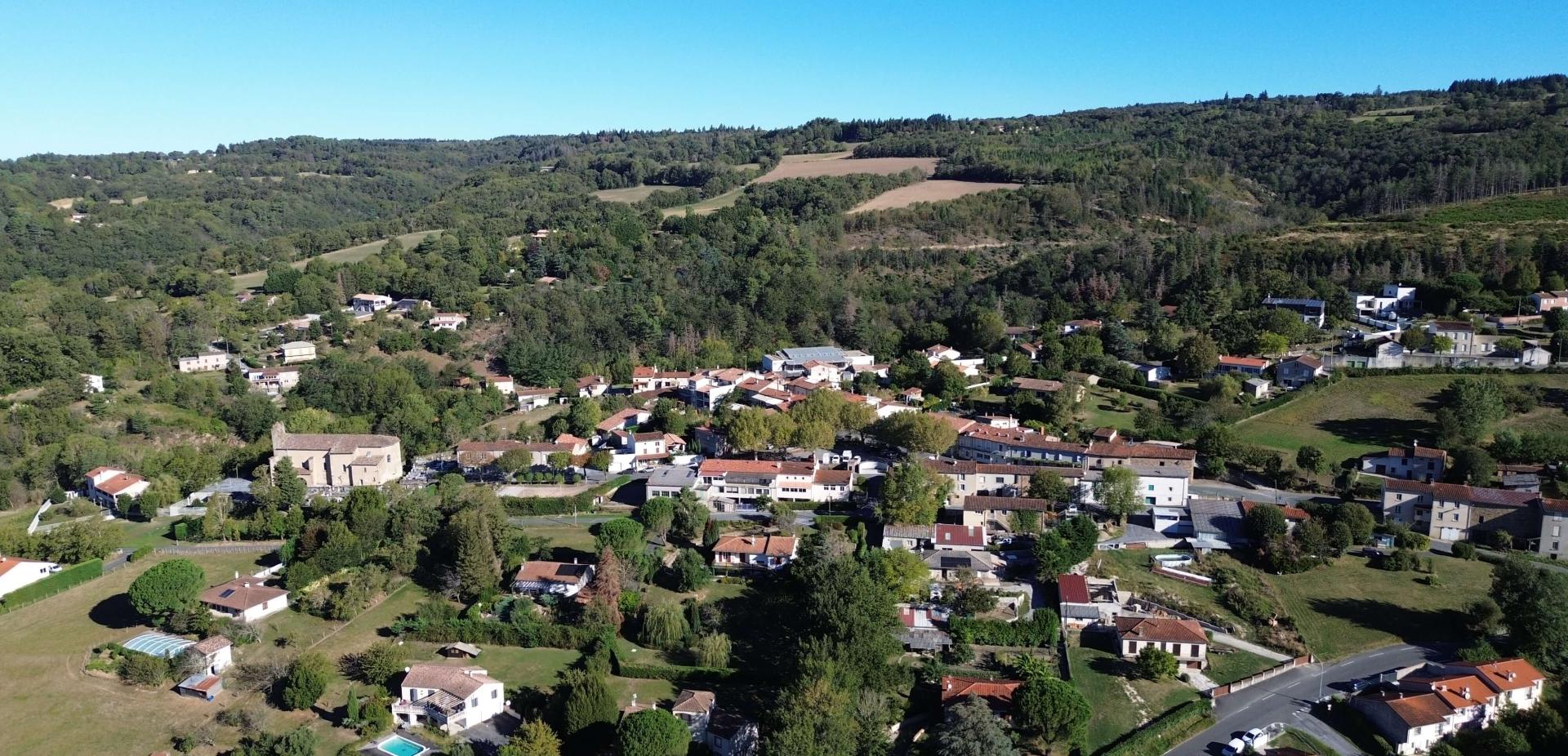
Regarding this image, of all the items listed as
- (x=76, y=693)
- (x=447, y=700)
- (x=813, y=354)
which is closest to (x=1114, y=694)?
(x=447, y=700)

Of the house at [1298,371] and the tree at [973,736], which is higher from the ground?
the house at [1298,371]

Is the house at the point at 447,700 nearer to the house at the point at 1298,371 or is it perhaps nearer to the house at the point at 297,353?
the house at the point at 297,353

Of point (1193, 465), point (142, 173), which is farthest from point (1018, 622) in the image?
point (142, 173)

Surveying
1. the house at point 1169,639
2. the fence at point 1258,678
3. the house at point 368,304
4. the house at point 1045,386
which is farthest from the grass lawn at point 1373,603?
the house at point 368,304

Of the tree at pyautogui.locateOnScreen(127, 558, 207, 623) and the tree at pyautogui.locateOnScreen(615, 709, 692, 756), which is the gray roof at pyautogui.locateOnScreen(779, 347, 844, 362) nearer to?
the tree at pyautogui.locateOnScreen(127, 558, 207, 623)

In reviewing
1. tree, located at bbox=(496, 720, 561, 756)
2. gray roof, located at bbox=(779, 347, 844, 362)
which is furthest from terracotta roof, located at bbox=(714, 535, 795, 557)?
gray roof, located at bbox=(779, 347, 844, 362)

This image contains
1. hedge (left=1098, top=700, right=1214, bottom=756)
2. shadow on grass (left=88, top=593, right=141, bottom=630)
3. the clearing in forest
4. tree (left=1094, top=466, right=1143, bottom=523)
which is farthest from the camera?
the clearing in forest
